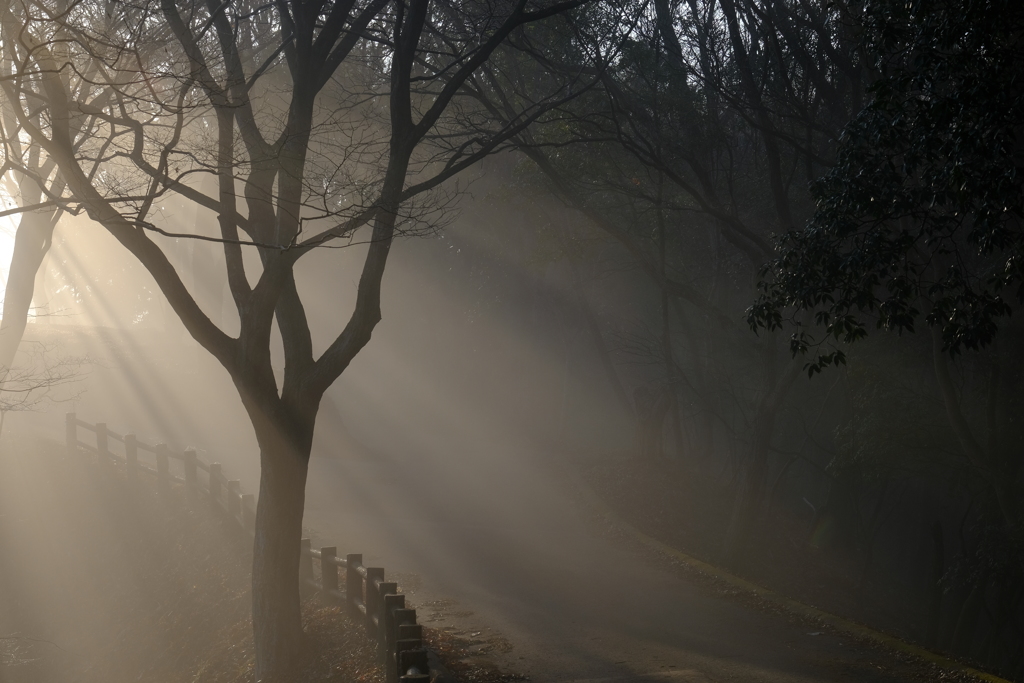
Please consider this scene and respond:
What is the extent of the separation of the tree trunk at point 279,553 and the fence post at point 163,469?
8665 mm

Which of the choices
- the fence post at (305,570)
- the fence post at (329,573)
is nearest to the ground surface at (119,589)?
the fence post at (329,573)

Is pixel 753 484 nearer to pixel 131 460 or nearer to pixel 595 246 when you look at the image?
pixel 595 246

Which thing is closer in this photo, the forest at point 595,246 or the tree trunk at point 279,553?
the forest at point 595,246

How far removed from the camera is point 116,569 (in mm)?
15992

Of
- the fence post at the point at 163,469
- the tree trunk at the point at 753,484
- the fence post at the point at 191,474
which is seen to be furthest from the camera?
the fence post at the point at 163,469

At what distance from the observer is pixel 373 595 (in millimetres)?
9172

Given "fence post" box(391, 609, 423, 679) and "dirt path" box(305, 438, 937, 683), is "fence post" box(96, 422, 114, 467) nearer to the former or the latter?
"dirt path" box(305, 438, 937, 683)

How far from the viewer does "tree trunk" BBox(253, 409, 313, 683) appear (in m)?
9.20

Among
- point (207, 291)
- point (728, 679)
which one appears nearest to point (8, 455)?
point (207, 291)

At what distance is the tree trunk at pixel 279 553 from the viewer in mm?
9195

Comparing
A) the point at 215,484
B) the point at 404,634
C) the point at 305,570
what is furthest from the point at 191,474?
the point at 404,634

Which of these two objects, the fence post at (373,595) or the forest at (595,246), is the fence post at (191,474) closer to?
the forest at (595,246)

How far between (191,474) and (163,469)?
121 cm

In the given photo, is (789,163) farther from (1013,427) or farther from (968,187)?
(968,187)
